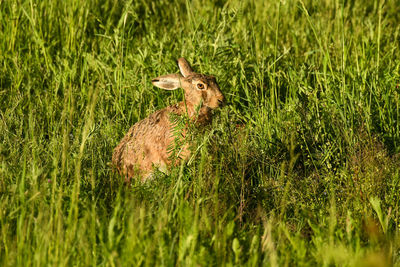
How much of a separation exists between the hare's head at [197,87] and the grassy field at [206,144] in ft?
0.44

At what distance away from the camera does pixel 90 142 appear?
3.90 meters

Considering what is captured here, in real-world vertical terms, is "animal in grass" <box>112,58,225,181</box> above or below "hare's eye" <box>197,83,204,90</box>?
below

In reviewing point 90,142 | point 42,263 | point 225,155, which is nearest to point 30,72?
point 90,142

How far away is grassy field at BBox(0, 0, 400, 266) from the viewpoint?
2635mm

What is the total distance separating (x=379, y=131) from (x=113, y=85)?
6.76ft

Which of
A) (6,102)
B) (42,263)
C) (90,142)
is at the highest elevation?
(42,263)

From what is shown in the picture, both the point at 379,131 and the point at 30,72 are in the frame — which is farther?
the point at 30,72

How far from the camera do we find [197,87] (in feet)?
14.5

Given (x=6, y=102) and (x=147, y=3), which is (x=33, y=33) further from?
(x=147, y=3)

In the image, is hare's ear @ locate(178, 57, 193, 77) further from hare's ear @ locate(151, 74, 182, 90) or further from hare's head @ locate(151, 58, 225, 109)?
hare's ear @ locate(151, 74, 182, 90)

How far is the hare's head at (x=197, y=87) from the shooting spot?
14.3 feet

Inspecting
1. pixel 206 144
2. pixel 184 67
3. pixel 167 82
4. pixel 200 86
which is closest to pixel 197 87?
pixel 200 86

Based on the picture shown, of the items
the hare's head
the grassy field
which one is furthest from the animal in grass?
the grassy field

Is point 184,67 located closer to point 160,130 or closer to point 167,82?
point 167,82
